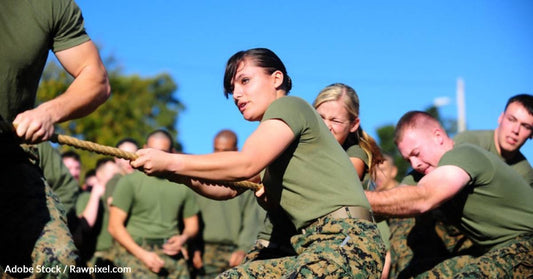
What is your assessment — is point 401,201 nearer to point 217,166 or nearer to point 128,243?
point 217,166

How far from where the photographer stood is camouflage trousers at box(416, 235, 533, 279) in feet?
17.6

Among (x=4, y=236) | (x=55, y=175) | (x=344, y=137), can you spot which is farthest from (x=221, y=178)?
(x=55, y=175)

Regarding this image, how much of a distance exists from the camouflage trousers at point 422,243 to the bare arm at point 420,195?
4.20 feet

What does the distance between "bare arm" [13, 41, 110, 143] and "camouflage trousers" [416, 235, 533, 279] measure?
10.0ft

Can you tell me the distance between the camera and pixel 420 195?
528 centimetres

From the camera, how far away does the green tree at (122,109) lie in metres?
30.5

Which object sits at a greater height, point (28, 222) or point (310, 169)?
point (310, 169)

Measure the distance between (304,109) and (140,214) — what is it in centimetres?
505

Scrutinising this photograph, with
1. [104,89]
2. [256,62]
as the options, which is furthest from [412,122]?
[104,89]

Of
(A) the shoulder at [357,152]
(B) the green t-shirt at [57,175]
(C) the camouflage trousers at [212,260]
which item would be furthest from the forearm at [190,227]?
(A) the shoulder at [357,152]

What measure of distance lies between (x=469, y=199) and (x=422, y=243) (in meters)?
1.62

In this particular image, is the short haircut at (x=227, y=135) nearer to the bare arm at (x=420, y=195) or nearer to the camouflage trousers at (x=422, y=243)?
the camouflage trousers at (x=422, y=243)

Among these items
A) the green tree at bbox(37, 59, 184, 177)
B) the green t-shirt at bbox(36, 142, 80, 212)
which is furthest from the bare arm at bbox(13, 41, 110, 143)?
the green tree at bbox(37, 59, 184, 177)

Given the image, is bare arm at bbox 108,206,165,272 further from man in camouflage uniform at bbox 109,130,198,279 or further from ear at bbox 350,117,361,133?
ear at bbox 350,117,361,133
